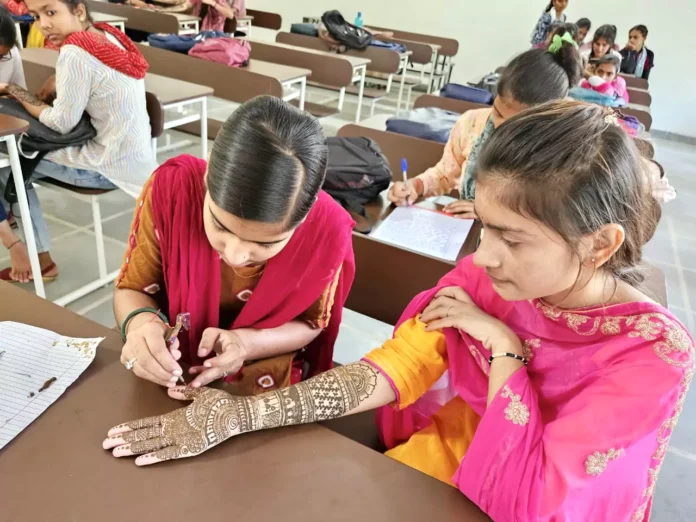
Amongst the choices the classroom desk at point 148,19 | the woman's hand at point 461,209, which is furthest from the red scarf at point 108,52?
the classroom desk at point 148,19

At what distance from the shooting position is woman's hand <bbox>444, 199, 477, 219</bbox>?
1.62 meters

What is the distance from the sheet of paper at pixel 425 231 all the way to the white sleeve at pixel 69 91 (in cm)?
122

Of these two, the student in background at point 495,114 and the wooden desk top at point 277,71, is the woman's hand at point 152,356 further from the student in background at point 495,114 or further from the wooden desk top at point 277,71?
the wooden desk top at point 277,71

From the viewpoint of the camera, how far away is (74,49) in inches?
72.5

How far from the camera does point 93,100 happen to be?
1.96 metres

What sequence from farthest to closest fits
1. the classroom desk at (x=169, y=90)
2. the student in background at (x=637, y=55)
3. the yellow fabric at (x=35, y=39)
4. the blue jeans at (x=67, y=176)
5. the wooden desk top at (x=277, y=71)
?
the student in background at (x=637, y=55) < the yellow fabric at (x=35, y=39) < the wooden desk top at (x=277, y=71) < the classroom desk at (x=169, y=90) < the blue jeans at (x=67, y=176)

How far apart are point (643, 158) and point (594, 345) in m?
0.28

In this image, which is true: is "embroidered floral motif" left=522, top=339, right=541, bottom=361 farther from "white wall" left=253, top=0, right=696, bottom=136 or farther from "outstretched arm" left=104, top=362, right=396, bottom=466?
"white wall" left=253, top=0, right=696, bottom=136

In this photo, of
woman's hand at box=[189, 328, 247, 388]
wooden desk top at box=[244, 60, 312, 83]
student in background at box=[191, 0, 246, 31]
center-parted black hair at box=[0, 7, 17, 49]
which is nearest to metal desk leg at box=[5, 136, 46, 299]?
center-parted black hair at box=[0, 7, 17, 49]

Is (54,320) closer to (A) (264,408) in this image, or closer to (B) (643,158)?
(A) (264,408)

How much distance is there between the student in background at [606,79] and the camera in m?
3.89

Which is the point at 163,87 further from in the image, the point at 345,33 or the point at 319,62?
the point at 345,33

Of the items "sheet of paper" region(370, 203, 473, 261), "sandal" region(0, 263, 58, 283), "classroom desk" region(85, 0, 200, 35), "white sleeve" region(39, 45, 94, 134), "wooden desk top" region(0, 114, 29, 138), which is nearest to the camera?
"sheet of paper" region(370, 203, 473, 261)

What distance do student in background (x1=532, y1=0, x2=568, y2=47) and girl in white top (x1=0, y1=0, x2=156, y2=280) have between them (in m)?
4.81
